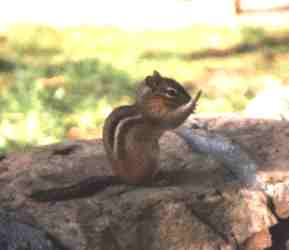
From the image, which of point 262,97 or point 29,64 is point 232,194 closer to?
point 262,97

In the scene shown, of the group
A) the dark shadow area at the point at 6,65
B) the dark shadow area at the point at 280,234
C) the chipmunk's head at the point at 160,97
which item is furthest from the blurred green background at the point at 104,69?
the dark shadow area at the point at 280,234

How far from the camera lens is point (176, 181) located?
357 centimetres

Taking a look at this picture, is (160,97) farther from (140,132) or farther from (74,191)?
(74,191)

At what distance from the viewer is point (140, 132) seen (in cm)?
351

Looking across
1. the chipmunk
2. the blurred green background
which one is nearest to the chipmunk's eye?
the chipmunk

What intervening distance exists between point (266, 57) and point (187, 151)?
3886mm

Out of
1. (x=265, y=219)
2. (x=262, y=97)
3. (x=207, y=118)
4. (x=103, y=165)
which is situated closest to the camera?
(x=265, y=219)

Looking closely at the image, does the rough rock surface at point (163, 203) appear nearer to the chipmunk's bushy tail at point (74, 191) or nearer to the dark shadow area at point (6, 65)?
the chipmunk's bushy tail at point (74, 191)

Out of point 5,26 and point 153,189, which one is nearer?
point 153,189

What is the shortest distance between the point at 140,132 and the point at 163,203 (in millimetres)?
388

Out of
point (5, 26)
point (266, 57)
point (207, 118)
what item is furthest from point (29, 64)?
point (207, 118)

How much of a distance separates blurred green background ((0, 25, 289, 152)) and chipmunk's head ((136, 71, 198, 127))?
7.41ft

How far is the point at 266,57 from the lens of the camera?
7.57 metres

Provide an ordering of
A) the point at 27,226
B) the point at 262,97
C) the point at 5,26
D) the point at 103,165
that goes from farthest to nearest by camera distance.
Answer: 1. the point at 5,26
2. the point at 262,97
3. the point at 103,165
4. the point at 27,226
